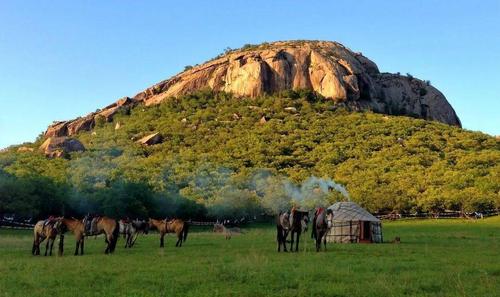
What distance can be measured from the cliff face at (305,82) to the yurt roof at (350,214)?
331 ft

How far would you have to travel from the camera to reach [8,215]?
51.0 meters

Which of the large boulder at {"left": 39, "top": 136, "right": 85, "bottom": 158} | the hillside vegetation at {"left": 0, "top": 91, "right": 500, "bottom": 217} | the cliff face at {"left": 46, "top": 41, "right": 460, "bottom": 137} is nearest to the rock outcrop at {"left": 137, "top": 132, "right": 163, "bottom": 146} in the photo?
the hillside vegetation at {"left": 0, "top": 91, "right": 500, "bottom": 217}

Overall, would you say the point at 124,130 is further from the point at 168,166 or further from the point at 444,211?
the point at 444,211

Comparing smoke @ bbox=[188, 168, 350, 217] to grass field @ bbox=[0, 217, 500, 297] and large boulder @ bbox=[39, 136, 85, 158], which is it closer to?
large boulder @ bbox=[39, 136, 85, 158]

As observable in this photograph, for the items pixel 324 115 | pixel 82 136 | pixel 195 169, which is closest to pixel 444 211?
pixel 195 169

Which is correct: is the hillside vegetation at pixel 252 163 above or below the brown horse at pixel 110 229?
above

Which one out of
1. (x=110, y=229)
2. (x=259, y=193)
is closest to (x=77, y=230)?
(x=110, y=229)

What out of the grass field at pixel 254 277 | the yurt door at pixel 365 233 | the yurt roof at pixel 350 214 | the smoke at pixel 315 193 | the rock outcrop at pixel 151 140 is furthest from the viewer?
the rock outcrop at pixel 151 140

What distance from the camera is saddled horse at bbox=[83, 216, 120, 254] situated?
75.9 ft

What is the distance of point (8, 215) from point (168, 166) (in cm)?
4222

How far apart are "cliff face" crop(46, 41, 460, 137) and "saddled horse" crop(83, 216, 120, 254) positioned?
11507cm

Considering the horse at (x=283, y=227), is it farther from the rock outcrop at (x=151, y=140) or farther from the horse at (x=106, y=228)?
the rock outcrop at (x=151, y=140)

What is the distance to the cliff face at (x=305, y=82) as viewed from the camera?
451ft

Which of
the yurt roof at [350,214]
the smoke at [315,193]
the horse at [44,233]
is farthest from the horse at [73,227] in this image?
the smoke at [315,193]
